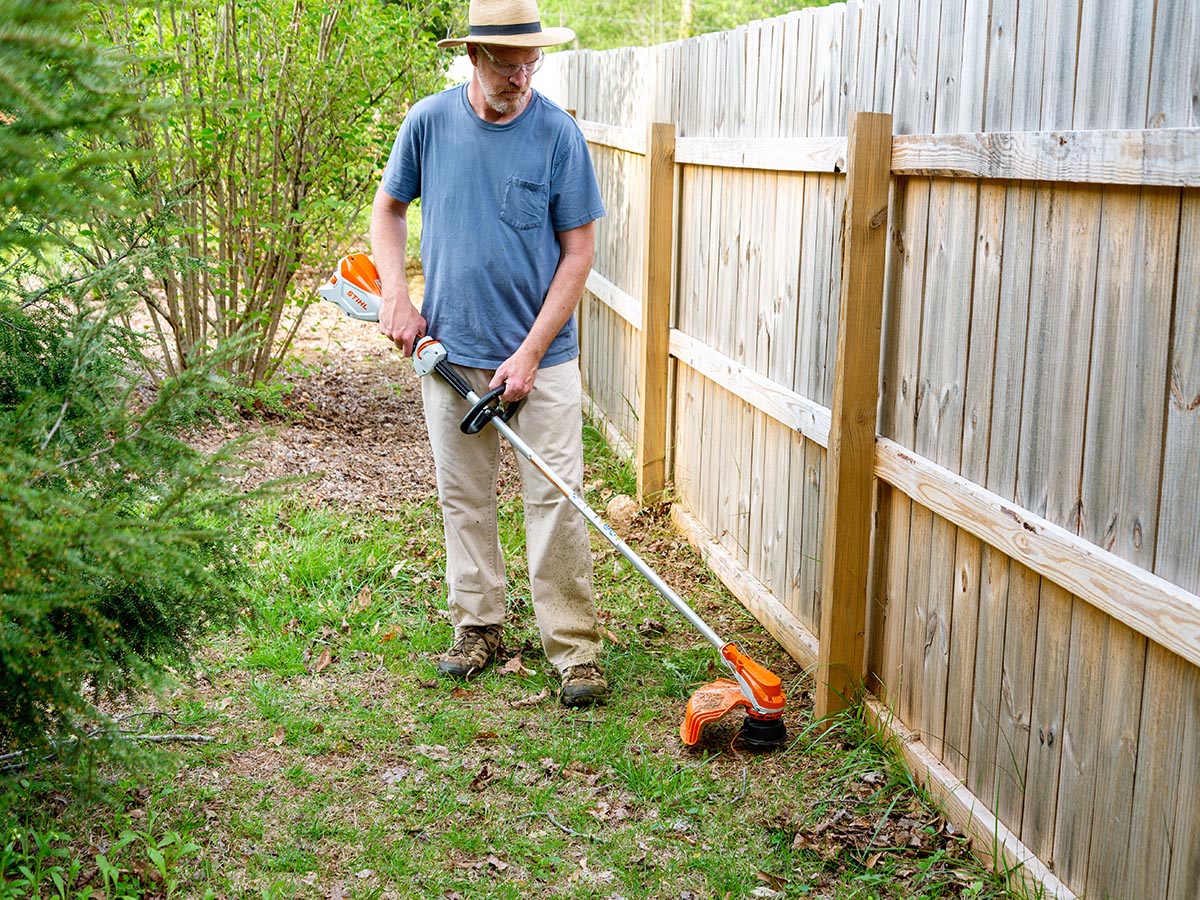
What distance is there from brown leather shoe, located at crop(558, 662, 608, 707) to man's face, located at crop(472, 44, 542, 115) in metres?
1.98

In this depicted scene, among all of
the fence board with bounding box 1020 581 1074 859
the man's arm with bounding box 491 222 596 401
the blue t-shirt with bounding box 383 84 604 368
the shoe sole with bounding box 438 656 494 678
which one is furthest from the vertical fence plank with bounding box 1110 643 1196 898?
the shoe sole with bounding box 438 656 494 678

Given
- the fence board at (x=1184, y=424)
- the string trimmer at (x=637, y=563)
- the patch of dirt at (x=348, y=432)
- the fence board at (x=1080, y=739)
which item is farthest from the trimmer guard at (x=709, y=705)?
the patch of dirt at (x=348, y=432)

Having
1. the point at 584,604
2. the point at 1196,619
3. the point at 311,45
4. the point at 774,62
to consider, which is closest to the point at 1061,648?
the point at 1196,619

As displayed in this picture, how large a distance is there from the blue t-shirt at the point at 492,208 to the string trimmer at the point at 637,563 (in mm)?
123

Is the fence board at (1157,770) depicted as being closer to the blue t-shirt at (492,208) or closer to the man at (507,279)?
the man at (507,279)

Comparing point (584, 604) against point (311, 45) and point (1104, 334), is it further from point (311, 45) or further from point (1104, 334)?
point (311, 45)

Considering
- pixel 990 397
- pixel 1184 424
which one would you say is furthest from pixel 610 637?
pixel 1184 424

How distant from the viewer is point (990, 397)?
3.13 metres

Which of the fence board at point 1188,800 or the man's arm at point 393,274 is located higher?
the man's arm at point 393,274

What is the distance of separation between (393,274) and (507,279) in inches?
17.3

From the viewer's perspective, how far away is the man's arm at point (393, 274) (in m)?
4.28

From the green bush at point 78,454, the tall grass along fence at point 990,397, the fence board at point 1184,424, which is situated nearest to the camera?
the green bush at point 78,454

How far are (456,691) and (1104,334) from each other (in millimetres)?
2644

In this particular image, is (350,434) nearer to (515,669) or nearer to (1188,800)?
(515,669)
